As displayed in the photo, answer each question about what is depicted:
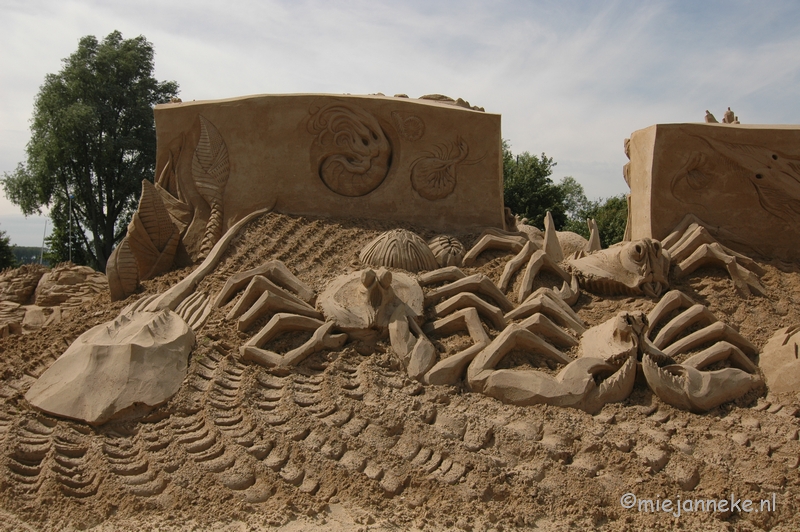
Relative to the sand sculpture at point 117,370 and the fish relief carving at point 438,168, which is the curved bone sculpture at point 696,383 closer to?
the fish relief carving at point 438,168

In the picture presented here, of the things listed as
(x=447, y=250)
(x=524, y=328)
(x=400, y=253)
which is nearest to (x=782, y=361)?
(x=524, y=328)

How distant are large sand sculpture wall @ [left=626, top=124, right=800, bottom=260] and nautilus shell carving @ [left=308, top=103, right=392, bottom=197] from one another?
2.51m

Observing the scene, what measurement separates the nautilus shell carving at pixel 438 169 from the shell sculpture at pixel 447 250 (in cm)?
67

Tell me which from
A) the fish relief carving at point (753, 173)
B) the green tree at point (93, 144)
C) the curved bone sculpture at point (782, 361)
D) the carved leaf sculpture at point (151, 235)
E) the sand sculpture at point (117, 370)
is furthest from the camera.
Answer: the green tree at point (93, 144)

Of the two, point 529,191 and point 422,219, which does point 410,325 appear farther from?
point 529,191

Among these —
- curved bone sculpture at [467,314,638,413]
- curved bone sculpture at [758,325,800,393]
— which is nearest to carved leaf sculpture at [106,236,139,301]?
curved bone sculpture at [467,314,638,413]

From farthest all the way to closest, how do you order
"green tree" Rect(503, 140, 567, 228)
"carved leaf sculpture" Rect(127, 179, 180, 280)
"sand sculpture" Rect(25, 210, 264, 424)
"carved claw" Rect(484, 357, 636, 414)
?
"green tree" Rect(503, 140, 567, 228)
"carved leaf sculpture" Rect(127, 179, 180, 280)
"carved claw" Rect(484, 357, 636, 414)
"sand sculpture" Rect(25, 210, 264, 424)

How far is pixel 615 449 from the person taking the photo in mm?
3545

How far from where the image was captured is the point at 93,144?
47.5 ft

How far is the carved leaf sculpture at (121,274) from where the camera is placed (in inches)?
214

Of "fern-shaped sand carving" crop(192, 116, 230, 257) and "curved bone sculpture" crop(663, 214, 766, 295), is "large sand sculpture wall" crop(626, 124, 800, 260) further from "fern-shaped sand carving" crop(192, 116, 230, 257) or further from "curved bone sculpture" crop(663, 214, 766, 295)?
"fern-shaped sand carving" crop(192, 116, 230, 257)

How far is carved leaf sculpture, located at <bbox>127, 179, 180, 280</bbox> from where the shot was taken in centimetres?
561

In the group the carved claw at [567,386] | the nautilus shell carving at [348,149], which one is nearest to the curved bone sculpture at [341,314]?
the carved claw at [567,386]

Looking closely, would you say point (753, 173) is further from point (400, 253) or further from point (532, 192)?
point (532, 192)
